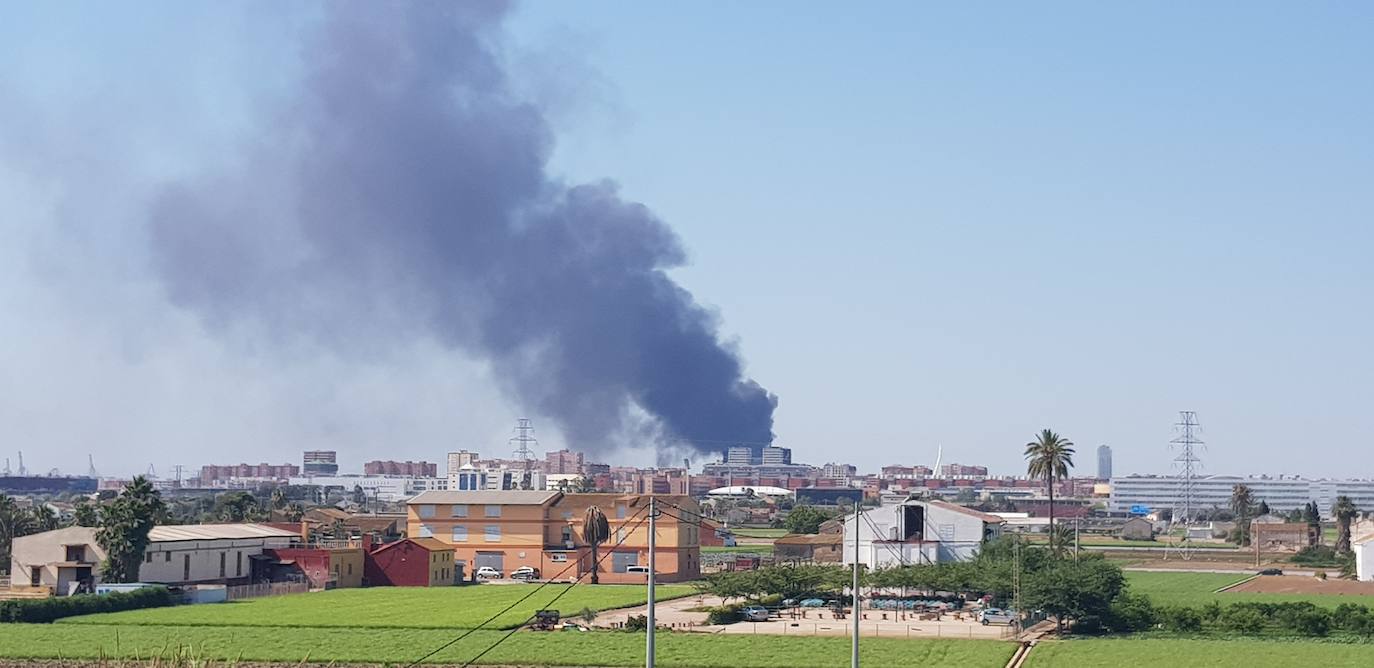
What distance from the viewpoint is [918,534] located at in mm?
93875

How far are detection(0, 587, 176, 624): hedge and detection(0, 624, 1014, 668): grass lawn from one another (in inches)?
118

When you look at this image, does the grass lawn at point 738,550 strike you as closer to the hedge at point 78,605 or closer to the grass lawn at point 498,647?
the hedge at point 78,605

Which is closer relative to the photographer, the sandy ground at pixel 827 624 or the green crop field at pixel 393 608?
the sandy ground at pixel 827 624

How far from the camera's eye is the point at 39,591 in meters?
71.7

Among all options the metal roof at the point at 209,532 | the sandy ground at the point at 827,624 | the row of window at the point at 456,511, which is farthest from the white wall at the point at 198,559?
the sandy ground at the point at 827,624

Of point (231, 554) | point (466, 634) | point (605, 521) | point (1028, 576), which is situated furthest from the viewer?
point (605, 521)

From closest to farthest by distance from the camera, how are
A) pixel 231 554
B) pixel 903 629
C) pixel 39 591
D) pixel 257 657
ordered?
pixel 257 657 < pixel 903 629 < pixel 39 591 < pixel 231 554

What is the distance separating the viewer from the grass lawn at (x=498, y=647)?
47531 millimetres

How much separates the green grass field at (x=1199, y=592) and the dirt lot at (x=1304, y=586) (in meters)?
1.55

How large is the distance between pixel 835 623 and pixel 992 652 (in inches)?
472

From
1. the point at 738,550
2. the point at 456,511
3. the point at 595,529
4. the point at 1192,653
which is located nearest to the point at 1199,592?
the point at 595,529

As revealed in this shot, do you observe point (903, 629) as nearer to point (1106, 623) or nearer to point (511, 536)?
point (1106, 623)

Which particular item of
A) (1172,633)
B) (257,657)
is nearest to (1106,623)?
(1172,633)

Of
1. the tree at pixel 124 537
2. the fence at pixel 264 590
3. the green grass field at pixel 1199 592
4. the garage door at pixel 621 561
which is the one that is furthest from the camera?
the garage door at pixel 621 561
